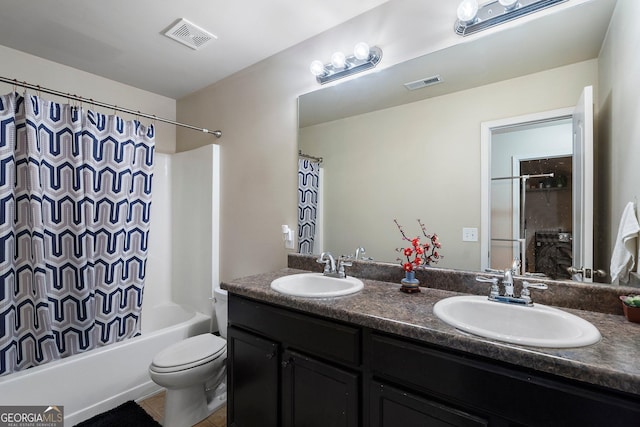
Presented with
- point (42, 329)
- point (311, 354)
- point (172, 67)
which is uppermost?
point (172, 67)

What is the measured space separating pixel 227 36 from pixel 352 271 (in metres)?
Result: 1.68

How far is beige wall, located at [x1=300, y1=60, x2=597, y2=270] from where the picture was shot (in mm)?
1287

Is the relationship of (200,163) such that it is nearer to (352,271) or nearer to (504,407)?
(352,271)

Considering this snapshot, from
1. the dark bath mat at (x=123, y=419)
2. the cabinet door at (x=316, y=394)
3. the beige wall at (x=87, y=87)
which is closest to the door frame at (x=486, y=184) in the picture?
the cabinet door at (x=316, y=394)

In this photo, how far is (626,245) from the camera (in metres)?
1.04

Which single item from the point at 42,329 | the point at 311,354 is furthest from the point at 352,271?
the point at 42,329

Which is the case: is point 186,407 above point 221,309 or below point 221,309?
below

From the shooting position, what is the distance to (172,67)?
90.1 inches

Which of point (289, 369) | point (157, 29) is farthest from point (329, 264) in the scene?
point (157, 29)

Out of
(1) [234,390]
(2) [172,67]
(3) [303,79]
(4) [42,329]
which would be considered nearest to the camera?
(1) [234,390]

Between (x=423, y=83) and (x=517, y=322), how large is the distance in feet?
3.89

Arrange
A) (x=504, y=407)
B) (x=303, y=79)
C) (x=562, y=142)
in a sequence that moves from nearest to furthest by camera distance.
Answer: (x=504, y=407)
(x=562, y=142)
(x=303, y=79)

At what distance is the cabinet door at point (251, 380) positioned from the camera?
134 centimetres

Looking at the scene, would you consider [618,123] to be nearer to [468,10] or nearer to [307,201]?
[468,10]
